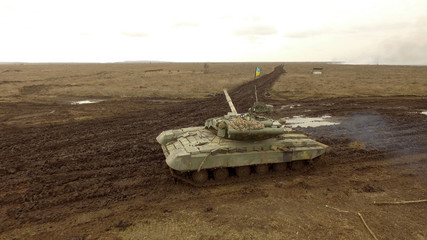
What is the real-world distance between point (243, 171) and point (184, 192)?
2134 mm

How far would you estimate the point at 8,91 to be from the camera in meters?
30.6

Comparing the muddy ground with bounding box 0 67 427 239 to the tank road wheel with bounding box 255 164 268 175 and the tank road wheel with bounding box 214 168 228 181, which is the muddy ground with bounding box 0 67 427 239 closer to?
the tank road wheel with bounding box 255 164 268 175

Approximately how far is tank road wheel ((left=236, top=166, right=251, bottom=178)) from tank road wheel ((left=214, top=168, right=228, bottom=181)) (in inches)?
16.7

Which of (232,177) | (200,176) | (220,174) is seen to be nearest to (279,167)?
(232,177)

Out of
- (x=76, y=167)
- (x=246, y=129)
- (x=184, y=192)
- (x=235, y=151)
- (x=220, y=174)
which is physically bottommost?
(x=184, y=192)

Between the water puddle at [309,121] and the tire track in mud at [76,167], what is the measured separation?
5.93 meters

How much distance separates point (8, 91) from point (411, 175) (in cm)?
3645

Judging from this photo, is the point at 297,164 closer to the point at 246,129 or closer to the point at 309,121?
the point at 246,129

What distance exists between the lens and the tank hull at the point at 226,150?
27.7 ft

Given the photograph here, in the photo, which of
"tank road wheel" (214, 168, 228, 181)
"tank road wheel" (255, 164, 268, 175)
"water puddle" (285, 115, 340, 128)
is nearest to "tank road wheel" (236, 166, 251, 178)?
"tank road wheel" (255, 164, 268, 175)

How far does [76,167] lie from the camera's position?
10242 millimetres

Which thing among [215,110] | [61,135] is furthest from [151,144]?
[215,110]

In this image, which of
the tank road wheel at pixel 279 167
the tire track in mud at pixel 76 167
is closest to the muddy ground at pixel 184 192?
the tire track in mud at pixel 76 167

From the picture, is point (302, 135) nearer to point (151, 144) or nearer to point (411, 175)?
point (411, 175)
